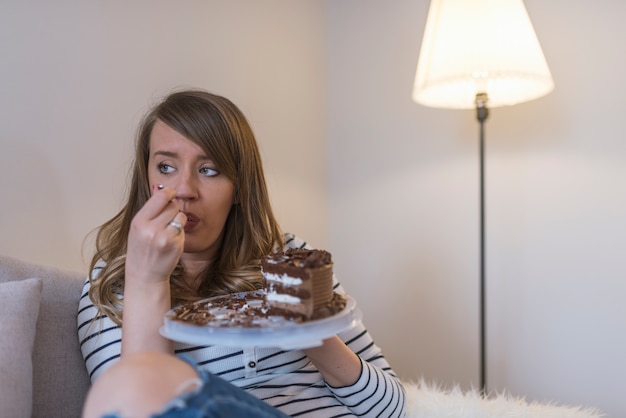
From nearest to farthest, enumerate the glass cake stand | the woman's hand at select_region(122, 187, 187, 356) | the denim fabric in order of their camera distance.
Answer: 1. the denim fabric
2. the glass cake stand
3. the woman's hand at select_region(122, 187, 187, 356)

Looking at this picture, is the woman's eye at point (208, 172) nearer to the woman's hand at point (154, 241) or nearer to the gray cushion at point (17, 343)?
the woman's hand at point (154, 241)

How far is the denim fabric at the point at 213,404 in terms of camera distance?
0.73 metres

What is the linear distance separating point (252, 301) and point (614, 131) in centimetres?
152

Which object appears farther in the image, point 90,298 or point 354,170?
point 354,170

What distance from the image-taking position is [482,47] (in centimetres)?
183

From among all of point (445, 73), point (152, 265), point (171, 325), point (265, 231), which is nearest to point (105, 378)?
point (171, 325)

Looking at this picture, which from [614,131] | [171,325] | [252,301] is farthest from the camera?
[614,131]

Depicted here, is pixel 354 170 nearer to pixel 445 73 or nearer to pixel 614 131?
pixel 445 73

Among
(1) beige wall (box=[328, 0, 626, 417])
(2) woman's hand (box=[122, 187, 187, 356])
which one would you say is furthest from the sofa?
(1) beige wall (box=[328, 0, 626, 417])

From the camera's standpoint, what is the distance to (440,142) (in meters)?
2.42

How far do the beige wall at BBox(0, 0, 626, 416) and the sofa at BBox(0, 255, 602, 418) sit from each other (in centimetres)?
29

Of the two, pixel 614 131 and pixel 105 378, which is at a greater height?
pixel 614 131

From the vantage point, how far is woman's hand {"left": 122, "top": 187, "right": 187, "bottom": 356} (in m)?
1.08

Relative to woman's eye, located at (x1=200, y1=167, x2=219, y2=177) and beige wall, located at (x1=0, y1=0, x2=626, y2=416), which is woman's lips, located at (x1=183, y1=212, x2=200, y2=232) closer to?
woman's eye, located at (x1=200, y1=167, x2=219, y2=177)
